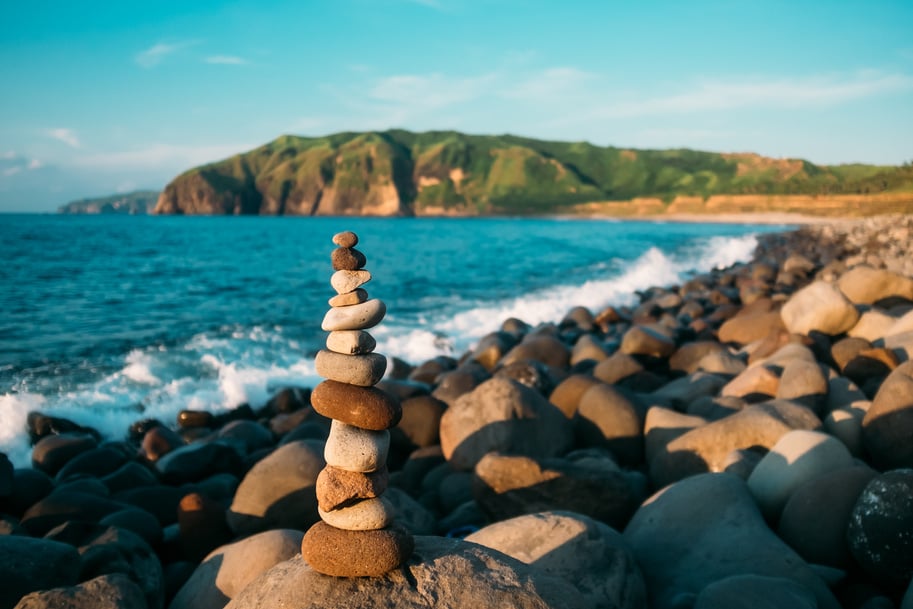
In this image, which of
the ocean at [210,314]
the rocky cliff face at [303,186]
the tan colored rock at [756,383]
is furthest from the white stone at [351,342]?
the rocky cliff face at [303,186]

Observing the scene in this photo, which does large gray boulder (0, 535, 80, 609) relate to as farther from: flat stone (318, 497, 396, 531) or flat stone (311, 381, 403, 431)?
flat stone (311, 381, 403, 431)

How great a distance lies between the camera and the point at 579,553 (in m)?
3.80

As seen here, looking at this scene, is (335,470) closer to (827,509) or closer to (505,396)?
(827,509)

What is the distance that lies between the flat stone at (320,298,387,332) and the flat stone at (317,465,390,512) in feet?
1.93

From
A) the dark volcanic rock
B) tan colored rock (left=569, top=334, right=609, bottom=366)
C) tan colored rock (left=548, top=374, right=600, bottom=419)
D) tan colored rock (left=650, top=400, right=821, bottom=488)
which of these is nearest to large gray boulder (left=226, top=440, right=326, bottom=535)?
tan colored rock (left=650, top=400, right=821, bottom=488)

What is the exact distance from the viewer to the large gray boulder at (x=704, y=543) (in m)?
3.97

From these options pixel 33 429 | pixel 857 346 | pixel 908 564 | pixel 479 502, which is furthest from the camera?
pixel 33 429

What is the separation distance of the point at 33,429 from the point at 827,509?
986 cm

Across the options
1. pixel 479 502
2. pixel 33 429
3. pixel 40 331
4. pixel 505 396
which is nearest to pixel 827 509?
pixel 479 502

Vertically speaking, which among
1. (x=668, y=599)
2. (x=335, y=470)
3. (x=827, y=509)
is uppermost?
(x=335, y=470)

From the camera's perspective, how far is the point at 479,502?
5516mm

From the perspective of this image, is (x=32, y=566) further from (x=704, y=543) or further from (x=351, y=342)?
(x=704, y=543)

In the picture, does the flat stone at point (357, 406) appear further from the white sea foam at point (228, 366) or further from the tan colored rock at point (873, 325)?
the tan colored rock at point (873, 325)

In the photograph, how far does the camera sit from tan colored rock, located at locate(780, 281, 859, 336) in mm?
10070
